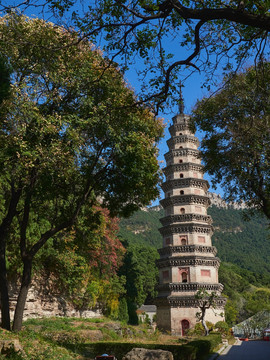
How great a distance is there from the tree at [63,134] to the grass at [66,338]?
118cm

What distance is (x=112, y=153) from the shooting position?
41.0 feet

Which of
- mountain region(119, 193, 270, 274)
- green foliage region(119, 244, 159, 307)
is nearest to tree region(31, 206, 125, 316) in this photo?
green foliage region(119, 244, 159, 307)

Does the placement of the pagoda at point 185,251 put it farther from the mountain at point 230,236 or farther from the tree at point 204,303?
the mountain at point 230,236

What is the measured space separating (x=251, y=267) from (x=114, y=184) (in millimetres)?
94611

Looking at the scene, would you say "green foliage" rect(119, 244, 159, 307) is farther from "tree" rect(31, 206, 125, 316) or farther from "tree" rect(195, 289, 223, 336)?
"tree" rect(195, 289, 223, 336)

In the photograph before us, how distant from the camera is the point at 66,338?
55.4 feet

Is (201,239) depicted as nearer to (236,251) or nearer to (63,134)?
(63,134)

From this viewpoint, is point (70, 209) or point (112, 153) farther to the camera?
point (70, 209)

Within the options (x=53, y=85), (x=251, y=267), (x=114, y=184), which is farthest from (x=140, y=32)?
(x=251, y=267)

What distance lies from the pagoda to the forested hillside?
55.9 ft

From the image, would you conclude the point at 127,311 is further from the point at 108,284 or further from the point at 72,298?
the point at 72,298

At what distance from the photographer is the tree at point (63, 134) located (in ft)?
33.7

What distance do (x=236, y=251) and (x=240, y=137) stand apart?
11325 centimetres

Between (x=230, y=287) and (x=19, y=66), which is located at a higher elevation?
(x=19, y=66)
